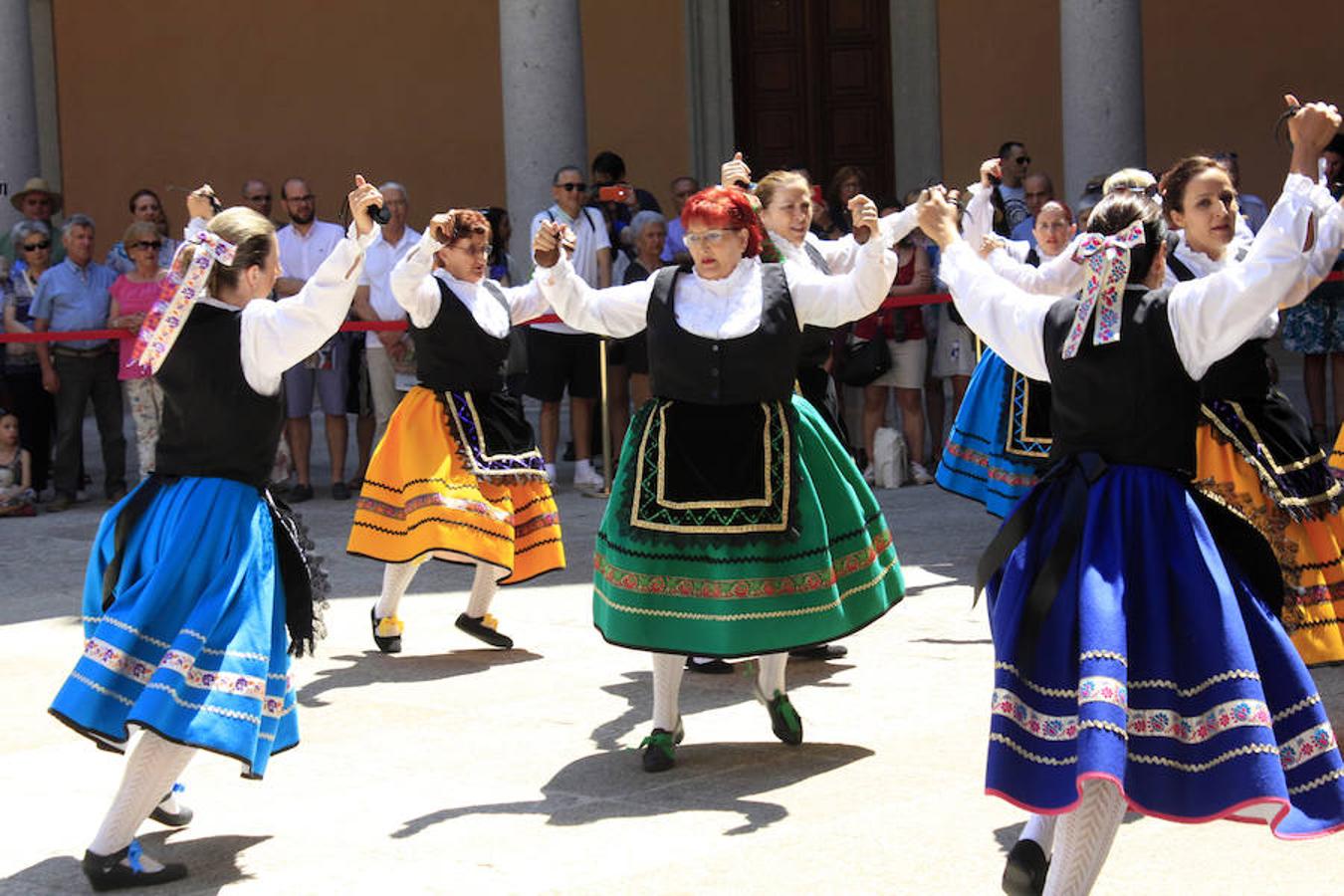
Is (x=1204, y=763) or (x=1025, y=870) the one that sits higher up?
(x=1204, y=763)

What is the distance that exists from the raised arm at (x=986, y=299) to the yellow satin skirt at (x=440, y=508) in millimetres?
2924

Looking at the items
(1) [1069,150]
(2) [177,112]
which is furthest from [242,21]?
(1) [1069,150]

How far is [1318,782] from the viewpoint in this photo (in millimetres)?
3771

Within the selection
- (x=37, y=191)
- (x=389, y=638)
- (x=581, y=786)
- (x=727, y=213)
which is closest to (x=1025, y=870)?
(x=581, y=786)

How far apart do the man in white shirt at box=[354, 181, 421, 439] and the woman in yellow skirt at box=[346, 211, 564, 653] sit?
11.3 feet

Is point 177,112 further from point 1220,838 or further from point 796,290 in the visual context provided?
point 1220,838

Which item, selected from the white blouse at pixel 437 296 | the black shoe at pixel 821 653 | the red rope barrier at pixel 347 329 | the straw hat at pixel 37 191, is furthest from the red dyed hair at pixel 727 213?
the straw hat at pixel 37 191

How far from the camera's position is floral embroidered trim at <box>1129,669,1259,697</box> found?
370 centimetres

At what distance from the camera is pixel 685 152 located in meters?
14.4

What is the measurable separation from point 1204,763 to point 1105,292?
2.89 ft

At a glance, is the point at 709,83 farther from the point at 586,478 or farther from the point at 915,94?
the point at 586,478

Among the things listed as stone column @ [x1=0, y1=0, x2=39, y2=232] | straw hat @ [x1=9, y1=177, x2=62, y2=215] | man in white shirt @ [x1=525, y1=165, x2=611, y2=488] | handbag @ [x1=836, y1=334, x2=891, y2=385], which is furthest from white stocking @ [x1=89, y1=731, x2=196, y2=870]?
stone column @ [x1=0, y1=0, x2=39, y2=232]

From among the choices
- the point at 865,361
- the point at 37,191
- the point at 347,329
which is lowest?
the point at 865,361

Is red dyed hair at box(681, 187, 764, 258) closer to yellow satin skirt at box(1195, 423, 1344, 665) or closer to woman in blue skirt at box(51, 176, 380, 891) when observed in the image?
woman in blue skirt at box(51, 176, 380, 891)
